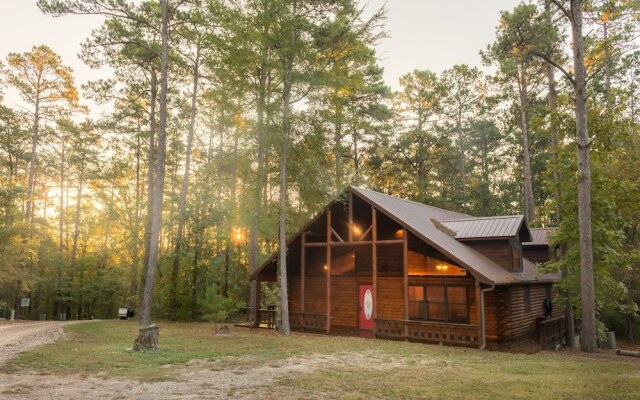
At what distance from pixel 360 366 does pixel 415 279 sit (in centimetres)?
807

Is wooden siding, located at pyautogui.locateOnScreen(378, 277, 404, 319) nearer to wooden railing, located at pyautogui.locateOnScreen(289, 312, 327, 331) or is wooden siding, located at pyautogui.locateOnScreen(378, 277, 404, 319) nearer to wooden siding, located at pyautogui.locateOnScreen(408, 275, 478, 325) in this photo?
wooden siding, located at pyautogui.locateOnScreen(408, 275, 478, 325)

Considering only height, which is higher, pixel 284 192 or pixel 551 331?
pixel 284 192

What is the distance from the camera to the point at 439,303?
60.8ft

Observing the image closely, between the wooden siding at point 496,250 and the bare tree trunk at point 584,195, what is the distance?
3.54 metres

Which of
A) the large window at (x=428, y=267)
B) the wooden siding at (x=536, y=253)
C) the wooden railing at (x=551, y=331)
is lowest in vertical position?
the wooden railing at (x=551, y=331)

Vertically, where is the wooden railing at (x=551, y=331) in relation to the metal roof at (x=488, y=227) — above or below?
below

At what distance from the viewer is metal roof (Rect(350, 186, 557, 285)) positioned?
15.9 meters

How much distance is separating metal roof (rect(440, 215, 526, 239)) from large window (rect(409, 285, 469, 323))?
2.80 meters

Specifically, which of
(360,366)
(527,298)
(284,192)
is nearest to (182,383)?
(360,366)

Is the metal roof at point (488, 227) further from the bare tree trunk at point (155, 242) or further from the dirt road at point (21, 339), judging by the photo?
the dirt road at point (21, 339)

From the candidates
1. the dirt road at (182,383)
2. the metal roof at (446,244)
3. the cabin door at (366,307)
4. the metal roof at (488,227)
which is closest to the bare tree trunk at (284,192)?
A: the metal roof at (446,244)

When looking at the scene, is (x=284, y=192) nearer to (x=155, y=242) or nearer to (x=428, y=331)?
(x=155, y=242)

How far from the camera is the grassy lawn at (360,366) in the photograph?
8734 millimetres

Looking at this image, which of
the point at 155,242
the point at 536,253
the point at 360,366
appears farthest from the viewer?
the point at 536,253
